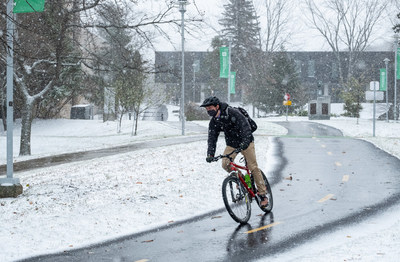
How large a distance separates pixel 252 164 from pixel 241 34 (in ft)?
221

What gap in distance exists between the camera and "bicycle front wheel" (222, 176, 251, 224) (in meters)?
8.05

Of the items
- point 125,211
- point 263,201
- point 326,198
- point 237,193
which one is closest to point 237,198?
point 237,193

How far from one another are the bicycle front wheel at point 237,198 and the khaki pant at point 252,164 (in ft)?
0.80

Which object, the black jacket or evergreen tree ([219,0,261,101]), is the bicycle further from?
evergreen tree ([219,0,261,101])

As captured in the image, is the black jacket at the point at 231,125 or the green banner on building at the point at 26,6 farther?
the green banner on building at the point at 26,6

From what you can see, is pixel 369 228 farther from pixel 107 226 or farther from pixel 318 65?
pixel 318 65

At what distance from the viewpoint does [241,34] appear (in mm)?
74188

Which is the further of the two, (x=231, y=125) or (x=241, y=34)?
(x=241, y=34)

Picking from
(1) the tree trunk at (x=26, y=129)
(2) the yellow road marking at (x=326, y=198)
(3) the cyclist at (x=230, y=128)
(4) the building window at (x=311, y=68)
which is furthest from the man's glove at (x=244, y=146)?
(4) the building window at (x=311, y=68)

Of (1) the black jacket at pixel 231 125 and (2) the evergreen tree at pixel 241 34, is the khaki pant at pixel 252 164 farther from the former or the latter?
(2) the evergreen tree at pixel 241 34

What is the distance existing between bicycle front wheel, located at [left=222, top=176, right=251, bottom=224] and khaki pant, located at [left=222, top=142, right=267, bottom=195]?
0.24 metres

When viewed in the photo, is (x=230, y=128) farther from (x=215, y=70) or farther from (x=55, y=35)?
(x=215, y=70)

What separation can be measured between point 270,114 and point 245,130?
6237 cm

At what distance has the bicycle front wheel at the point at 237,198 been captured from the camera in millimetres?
8055
